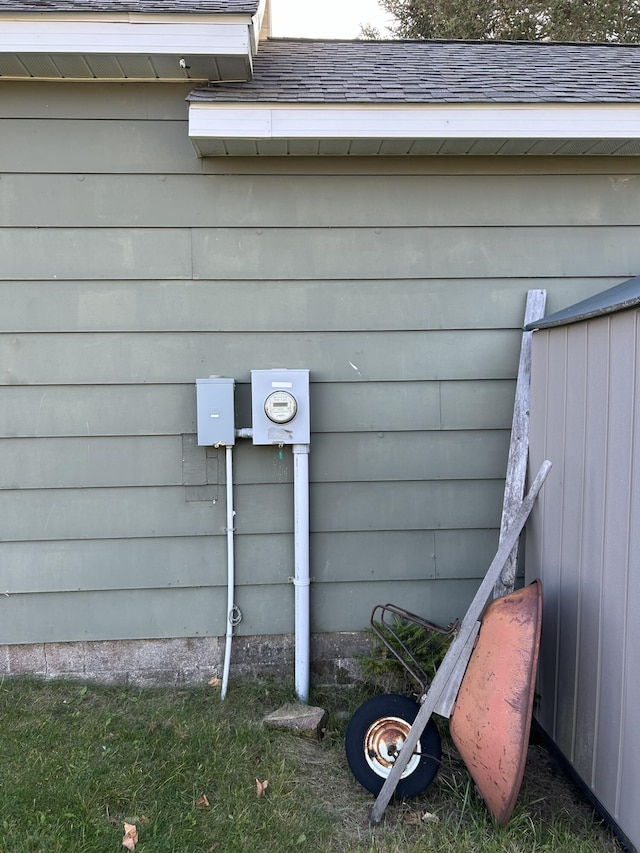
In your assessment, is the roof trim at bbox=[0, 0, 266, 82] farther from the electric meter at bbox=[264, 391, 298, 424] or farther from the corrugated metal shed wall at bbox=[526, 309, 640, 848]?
the corrugated metal shed wall at bbox=[526, 309, 640, 848]

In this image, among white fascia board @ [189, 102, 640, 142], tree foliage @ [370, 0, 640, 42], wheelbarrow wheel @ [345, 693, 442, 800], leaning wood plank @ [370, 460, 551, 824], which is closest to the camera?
leaning wood plank @ [370, 460, 551, 824]

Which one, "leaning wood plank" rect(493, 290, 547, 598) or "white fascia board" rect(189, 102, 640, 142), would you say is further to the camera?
"leaning wood plank" rect(493, 290, 547, 598)

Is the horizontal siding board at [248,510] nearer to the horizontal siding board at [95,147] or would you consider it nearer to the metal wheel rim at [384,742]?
the metal wheel rim at [384,742]

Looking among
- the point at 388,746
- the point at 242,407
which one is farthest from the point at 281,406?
the point at 388,746

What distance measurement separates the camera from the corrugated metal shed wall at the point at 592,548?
222 centimetres

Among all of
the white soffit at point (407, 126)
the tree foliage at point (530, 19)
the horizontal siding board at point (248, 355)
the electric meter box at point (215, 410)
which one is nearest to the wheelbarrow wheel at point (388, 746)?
the electric meter box at point (215, 410)

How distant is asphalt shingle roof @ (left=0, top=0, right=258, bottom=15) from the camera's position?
108 inches

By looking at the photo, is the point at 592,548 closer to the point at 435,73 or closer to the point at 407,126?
the point at 407,126

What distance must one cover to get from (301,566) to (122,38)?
8.23 feet

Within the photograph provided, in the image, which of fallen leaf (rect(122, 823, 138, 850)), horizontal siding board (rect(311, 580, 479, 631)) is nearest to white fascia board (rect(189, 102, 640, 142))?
horizontal siding board (rect(311, 580, 479, 631))

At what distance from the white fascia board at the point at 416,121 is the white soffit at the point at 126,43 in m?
0.24

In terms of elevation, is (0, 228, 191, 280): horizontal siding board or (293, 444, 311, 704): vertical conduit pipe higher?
(0, 228, 191, 280): horizontal siding board

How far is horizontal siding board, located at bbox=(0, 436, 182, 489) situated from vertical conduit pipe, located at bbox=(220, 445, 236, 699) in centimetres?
26

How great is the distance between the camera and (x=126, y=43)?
2.82 meters
